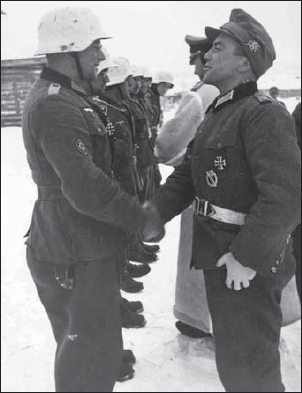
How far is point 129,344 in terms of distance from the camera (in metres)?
3.30

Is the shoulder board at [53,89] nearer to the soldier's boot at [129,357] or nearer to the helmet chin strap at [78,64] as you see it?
the helmet chin strap at [78,64]

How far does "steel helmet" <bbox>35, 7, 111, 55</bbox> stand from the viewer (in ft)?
6.88

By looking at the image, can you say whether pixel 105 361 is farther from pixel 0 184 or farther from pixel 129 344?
pixel 0 184

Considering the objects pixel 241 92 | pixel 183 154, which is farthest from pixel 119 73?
Result: pixel 241 92

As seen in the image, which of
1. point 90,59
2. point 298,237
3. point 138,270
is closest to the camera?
point 90,59

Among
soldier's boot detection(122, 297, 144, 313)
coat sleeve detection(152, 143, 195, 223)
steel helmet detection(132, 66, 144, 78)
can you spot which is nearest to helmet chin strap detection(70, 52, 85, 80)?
coat sleeve detection(152, 143, 195, 223)

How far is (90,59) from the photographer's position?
220cm

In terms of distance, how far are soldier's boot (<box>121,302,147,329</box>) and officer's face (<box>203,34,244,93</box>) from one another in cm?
224

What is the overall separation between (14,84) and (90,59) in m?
17.5

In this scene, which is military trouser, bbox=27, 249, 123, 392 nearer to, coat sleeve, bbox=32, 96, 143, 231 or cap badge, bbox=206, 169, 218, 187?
coat sleeve, bbox=32, 96, 143, 231

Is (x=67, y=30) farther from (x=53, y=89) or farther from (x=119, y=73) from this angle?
(x=119, y=73)

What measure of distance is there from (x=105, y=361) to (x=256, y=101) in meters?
1.50

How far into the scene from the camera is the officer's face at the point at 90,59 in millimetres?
2170

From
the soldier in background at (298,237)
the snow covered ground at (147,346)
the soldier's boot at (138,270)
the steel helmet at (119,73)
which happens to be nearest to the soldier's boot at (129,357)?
the snow covered ground at (147,346)
